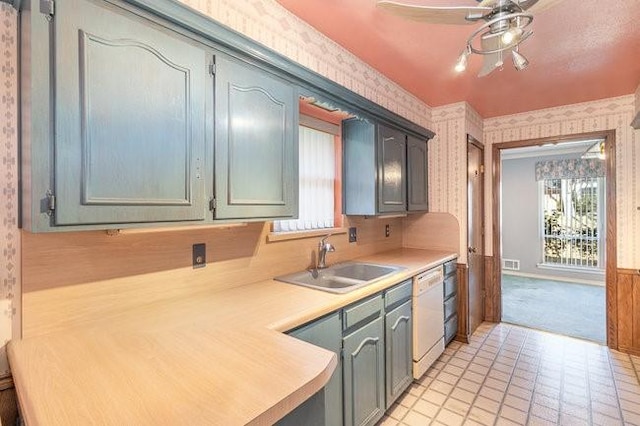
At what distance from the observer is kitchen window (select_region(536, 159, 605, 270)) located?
206 inches

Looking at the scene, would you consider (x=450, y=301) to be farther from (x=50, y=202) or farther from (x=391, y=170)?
(x=50, y=202)

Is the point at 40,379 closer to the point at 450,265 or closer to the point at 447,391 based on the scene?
the point at 447,391

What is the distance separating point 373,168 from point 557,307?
11.6 ft

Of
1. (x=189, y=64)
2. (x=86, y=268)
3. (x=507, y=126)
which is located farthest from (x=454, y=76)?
(x=86, y=268)

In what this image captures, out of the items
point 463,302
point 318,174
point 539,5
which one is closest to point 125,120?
point 318,174

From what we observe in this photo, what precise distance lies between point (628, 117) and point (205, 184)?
3839 mm

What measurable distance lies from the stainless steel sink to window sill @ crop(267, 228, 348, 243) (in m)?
0.23

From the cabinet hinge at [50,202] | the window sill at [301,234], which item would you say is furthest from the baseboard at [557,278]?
the cabinet hinge at [50,202]

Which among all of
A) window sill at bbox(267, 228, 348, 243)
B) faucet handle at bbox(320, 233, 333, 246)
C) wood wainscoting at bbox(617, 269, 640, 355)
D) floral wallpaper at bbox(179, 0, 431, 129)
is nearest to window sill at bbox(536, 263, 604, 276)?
wood wainscoting at bbox(617, 269, 640, 355)

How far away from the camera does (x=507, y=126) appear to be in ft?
11.6

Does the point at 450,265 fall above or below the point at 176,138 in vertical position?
below

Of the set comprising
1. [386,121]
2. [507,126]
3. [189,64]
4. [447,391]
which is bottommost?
[447,391]

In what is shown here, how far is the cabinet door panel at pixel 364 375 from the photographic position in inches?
60.9

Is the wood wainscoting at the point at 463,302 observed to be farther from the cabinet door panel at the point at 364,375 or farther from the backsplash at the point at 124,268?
the backsplash at the point at 124,268
